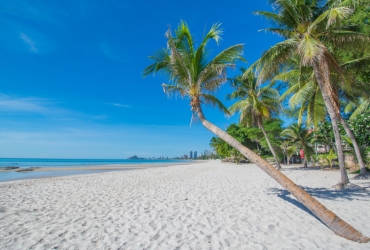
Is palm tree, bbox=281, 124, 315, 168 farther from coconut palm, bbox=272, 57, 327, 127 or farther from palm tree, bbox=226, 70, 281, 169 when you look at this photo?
coconut palm, bbox=272, 57, 327, 127

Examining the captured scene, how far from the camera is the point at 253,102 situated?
15914 mm

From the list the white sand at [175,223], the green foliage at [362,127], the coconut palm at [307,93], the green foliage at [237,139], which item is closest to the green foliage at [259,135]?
the green foliage at [237,139]

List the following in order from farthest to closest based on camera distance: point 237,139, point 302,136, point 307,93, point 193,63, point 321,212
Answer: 1. point 237,139
2. point 302,136
3. point 307,93
4. point 193,63
5. point 321,212

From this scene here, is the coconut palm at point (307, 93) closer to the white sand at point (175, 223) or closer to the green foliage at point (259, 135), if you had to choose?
the white sand at point (175, 223)

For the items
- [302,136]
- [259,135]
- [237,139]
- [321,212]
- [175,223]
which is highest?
[259,135]

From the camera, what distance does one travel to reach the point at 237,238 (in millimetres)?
3344

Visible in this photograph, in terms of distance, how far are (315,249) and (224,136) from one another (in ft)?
8.46

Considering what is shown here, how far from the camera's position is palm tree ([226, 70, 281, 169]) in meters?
15.9

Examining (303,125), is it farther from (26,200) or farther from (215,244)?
(26,200)

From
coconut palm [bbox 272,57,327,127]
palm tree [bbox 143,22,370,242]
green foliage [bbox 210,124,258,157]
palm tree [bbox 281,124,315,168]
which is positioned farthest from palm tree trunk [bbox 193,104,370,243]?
green foliage [bbox 210,124,258,157]

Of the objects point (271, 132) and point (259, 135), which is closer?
point (259, 135)

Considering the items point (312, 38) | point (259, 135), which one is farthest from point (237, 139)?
point (312, 38)

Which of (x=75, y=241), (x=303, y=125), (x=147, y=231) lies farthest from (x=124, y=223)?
(x=303, y=125)

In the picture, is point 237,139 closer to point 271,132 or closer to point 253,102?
point 271,132
